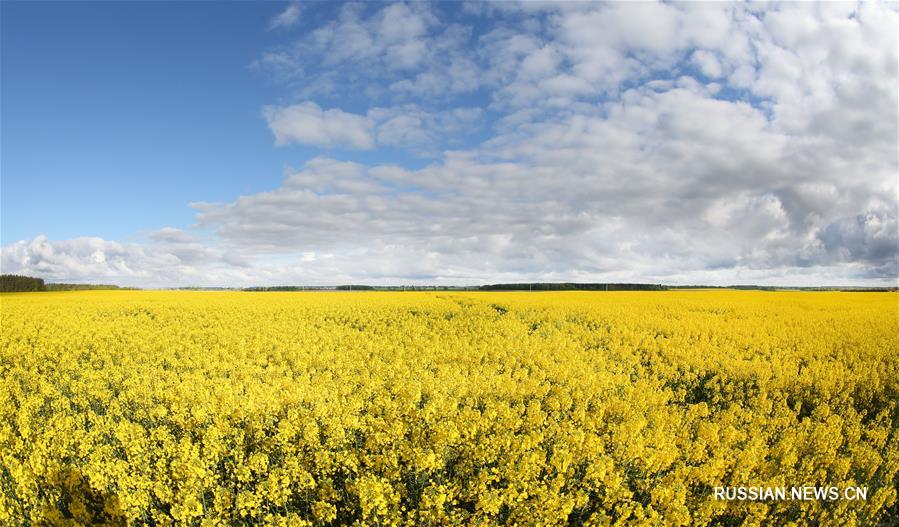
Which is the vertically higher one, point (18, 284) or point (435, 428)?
point (18, 284)

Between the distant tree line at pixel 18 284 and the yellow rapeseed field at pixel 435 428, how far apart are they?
225ft

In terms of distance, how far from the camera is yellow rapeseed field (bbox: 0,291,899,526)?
569 centimetres

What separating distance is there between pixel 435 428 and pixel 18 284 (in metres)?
89.8

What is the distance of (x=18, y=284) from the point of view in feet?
228

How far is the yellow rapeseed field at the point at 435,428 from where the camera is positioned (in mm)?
5691

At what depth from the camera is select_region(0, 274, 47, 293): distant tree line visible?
68438 mm

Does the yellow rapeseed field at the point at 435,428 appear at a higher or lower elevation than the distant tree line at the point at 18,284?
lower

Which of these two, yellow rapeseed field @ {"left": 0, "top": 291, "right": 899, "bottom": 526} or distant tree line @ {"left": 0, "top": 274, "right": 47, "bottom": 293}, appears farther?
distant tree line @ {"left": 0, "top": 274, "right": 47, "bottom": 293}

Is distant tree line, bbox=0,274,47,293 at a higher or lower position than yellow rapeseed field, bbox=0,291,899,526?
higher

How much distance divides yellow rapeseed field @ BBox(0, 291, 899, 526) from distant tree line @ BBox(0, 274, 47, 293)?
68.4m

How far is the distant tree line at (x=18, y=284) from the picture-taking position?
68.4 metres

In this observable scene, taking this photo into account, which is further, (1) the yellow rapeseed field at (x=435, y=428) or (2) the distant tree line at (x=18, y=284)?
(2) the distant tree line at (x=18, y=284)

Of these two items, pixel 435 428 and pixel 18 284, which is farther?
pixel 18 284

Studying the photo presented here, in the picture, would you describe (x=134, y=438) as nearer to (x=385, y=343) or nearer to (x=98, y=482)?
(x=98, y=482)
